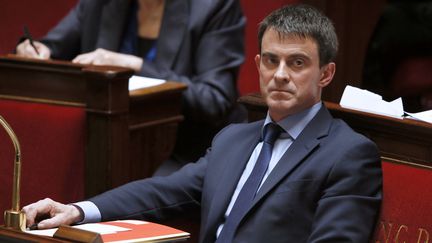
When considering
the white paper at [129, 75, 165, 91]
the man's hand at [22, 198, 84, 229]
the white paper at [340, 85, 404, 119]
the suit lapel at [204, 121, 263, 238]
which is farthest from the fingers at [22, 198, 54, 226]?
the white paper at [129, 75, 165, 91]

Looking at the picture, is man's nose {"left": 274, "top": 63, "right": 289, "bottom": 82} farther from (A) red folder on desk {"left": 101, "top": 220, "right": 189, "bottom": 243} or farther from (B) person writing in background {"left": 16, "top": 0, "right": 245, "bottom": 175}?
(B) person writing in background {"left": 16, "top": 0, "right": 245, "bottom": 175}

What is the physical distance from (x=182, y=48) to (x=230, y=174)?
1128 mm

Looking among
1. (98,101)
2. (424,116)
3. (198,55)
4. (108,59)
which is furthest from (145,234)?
(198,55)

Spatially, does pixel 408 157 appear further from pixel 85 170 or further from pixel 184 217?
pixel 85 170

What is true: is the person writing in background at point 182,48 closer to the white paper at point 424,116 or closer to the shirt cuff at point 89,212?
the shirt cuff at point 89,212

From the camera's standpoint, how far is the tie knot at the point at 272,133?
215 cm

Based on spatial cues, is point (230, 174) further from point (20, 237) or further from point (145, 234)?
point (20, 237)

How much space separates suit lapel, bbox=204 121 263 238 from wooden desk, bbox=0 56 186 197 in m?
0.55

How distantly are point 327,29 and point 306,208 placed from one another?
366 millimetres

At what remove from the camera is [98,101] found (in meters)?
2.69

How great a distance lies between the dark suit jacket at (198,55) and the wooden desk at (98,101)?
0.91 ft

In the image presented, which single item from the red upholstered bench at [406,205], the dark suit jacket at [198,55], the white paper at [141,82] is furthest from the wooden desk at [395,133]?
the dark suit jacket at [198,55]

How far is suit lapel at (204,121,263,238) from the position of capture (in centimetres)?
215

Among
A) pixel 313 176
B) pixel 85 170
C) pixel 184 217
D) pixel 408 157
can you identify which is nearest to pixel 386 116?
pixel 408 157
